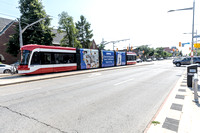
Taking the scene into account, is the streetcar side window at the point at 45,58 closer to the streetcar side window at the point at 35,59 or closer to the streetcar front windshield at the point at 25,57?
the streetcar side window at the point at 35,59

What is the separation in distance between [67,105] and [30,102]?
5.63ft

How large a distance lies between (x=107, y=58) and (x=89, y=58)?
208 inches

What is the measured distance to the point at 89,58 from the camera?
1870 cm

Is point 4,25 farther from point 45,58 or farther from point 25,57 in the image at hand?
point 45,58

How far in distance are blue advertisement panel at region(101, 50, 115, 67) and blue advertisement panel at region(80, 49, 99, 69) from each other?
1.67 metres

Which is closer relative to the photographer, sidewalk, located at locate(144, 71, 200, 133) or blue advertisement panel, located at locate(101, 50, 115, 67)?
sidewalk, located at locate(144, 71, 200, 133)

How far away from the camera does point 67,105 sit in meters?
4.41

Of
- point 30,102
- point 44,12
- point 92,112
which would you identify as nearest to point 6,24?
point 44,12

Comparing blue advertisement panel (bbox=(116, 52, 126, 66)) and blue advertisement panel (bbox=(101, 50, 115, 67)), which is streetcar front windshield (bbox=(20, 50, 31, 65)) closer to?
blue advertisement panel (bbox=(101, 50, 115, 67))

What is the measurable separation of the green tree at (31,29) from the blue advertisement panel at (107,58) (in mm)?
12630

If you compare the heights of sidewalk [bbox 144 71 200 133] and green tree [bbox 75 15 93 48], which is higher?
green tree [bbox 75 15 93 48]

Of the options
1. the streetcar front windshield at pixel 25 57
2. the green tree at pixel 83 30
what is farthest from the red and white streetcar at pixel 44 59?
the green tree at pixel 83 30

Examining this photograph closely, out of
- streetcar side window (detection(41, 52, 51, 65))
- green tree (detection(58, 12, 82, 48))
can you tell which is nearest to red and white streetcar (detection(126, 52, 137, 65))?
green tree (detection(58, 12, 82, 48))

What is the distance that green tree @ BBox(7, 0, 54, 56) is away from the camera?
22.5m
